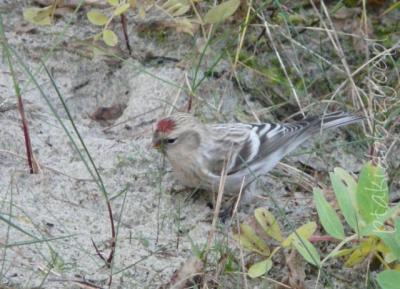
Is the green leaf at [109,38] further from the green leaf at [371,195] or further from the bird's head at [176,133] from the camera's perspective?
the green leaf at [371,195]

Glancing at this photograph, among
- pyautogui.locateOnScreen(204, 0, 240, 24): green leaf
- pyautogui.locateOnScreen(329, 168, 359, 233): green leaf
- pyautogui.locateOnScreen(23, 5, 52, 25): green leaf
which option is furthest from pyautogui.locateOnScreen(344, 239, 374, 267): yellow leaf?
pyautogui.locateOnScreen(23, 5, 52, 25): green leaf

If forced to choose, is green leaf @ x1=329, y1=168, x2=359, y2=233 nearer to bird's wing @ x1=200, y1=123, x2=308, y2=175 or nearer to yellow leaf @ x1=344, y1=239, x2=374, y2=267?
yellow leaf @ x1=344, y1=239, x2=374, y2=267

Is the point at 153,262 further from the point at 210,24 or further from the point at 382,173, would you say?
the point at 210,24

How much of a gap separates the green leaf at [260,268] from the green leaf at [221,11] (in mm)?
1559

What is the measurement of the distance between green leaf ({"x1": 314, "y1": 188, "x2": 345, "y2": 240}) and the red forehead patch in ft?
4.51

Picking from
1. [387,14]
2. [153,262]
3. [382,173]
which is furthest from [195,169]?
[387,14]

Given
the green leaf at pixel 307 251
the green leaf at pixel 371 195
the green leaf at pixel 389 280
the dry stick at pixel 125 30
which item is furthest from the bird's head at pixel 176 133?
the green leaf at pixel 389 280

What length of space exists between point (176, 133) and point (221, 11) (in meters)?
0.66

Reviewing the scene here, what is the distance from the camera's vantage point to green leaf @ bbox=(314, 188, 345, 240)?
139 inches

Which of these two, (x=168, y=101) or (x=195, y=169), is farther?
(x=168, y=101)

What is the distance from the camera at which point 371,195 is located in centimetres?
353

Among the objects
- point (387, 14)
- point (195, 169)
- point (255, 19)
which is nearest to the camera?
point (195, 169)

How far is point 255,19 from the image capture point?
541 centimetres

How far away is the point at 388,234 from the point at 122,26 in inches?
94.5
